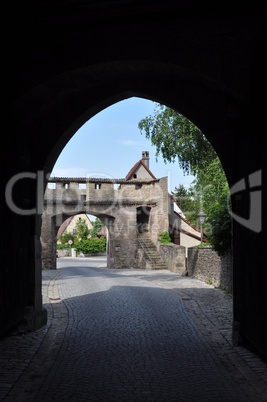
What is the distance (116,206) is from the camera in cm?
Answer: 2516

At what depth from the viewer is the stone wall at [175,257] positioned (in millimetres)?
19844

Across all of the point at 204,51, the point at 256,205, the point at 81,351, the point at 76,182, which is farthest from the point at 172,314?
the point at 76,182

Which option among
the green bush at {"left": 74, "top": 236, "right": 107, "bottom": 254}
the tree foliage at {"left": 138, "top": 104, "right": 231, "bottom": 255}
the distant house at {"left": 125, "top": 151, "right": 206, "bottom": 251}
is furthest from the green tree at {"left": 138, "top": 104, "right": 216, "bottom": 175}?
the green bush at {"left": 74, "top": 236, "right": 107, "bottom": 254}

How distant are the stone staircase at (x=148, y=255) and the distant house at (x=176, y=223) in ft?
11.1

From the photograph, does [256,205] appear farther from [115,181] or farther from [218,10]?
[115,181]

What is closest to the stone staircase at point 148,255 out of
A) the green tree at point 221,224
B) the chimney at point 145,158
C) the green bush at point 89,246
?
the green tree at point 221,224

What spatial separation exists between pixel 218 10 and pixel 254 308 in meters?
3.35

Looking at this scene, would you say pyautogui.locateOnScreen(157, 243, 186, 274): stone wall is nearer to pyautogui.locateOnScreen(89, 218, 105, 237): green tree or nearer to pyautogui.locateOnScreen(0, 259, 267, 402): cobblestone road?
pyautogui.locateOnScreen(0, 259, 267, 402): cobblestone road

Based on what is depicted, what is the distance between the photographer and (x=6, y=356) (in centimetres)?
492

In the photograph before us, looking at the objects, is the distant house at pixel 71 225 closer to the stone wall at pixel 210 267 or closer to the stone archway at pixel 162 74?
the stone wall at pixel 210 267

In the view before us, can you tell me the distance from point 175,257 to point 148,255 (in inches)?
131

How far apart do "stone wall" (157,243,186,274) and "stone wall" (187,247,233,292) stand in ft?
8.45

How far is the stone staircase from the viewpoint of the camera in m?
22.6

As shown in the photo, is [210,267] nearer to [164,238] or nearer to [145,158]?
[164,238]
